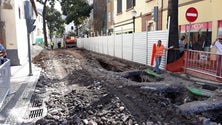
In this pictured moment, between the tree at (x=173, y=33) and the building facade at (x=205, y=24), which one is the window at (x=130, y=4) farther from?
the tree at (x=173, y=33)

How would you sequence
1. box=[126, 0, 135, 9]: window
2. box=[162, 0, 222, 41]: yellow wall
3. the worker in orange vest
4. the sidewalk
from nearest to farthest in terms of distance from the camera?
the sidewalk
the worker in orange vest
box=[162, 0, 222, 41]: yellow wall
box=[126, 0, 135, 9]: window

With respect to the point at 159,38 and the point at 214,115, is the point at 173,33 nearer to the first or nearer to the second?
the point at 159,38

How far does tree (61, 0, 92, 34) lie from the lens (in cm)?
5181

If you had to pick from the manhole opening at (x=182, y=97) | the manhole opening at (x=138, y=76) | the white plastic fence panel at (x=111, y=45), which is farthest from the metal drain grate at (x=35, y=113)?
the white plastic fence panel at (x=111, y=45)

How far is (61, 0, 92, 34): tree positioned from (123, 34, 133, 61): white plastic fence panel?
1303 inches

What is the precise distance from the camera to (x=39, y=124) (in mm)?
5992

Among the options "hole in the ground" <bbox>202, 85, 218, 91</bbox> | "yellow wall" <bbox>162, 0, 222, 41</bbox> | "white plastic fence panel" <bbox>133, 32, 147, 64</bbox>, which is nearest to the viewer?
"hole in the ground" <bbox>202, 85, 218, 91</bbox>

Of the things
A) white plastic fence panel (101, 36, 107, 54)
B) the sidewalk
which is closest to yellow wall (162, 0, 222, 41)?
the sidewalk

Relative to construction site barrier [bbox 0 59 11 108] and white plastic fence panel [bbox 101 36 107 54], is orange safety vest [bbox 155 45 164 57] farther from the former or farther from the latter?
white plastic fence panel [bbox 101 36 107 54]

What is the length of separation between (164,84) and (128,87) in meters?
1.30

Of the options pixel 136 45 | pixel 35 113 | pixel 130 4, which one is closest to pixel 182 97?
pixel 35 113

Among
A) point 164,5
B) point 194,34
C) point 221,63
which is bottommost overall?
point 221,63

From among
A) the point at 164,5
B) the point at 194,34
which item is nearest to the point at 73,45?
the point at 164,5

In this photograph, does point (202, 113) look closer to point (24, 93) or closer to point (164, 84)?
point (164, 84)
